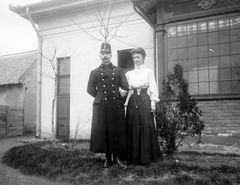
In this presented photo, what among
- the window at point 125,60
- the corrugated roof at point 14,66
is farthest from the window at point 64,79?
the corrugated roof at point 14,66

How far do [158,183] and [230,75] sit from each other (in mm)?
3709

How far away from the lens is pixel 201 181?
11.4ft

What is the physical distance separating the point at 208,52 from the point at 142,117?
3.23m

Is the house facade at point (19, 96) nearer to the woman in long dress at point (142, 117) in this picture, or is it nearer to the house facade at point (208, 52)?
the house facade at point (208, 52)

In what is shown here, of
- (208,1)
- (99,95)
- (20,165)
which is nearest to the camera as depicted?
(99,95)

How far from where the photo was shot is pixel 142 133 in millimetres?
4043

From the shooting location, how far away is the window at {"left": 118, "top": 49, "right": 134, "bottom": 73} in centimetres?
833

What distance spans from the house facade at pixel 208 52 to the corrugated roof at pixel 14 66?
9.91 metres

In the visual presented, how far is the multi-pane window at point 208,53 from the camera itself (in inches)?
236

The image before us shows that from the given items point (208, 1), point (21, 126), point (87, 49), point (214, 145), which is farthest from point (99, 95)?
point (21, 126)

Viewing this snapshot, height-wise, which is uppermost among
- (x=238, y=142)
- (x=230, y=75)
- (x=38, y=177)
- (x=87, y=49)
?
(x=87, y=49)

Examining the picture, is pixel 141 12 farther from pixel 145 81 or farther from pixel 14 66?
pixel 14 66

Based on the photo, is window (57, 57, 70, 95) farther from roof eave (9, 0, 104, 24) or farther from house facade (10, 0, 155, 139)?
roof eave (9, 0, 104, 24)

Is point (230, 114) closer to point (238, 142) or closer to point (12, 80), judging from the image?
point (238, 142)
